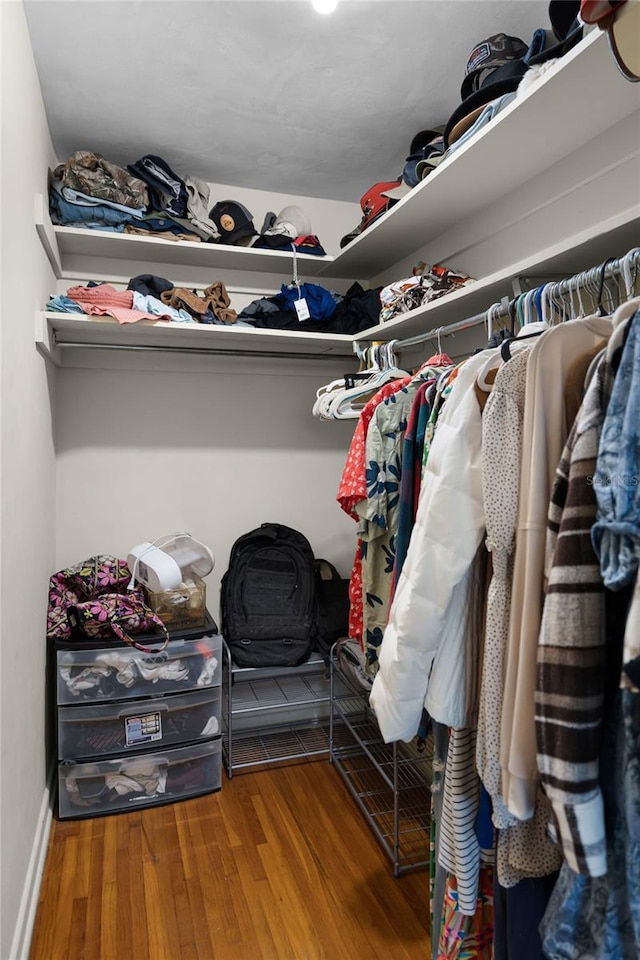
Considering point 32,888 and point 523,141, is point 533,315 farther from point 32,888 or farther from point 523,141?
point 32,888

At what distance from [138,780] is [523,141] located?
2.37 metres

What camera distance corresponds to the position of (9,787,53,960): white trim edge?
143 cm

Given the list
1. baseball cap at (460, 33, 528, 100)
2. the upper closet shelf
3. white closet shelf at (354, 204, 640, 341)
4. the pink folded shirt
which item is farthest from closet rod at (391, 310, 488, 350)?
the pink folded shirt

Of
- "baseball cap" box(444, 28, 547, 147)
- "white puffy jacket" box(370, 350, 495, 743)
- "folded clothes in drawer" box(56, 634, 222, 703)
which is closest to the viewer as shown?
"white puffy jacket" box(370, 350, 495, 743)

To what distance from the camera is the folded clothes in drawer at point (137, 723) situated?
2.03m

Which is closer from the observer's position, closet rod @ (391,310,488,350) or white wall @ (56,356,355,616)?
closet rod @ (391,310,488,350)

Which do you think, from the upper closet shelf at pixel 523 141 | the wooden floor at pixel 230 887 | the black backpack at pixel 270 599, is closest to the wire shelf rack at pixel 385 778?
the wooden floor at pixel 230 887

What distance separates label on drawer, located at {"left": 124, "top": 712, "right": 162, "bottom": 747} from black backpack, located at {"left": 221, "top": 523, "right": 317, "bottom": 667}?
Result: 37 cm

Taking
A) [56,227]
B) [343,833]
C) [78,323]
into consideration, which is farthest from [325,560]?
[56,227]

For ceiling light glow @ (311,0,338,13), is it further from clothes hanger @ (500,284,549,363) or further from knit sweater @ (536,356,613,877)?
knit sweater @ (536,356,613,877)

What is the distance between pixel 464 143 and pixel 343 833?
7.04 feet

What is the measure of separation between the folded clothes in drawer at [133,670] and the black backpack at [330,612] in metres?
0.46

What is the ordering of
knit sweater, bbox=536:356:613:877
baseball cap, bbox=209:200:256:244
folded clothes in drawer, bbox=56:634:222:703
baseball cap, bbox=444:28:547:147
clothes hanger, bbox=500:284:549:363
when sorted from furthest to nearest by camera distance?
baseball cap, bbox=209:200:256:244, folded clothes in drawer, bbox=56:634:222:703, baseball cap, bbox=444:28:547:147, clothes hanger, bbox=500:284:549:363, knit sweater, bbox=536:356:613:877

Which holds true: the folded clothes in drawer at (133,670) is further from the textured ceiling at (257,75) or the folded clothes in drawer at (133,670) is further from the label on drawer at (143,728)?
the textured ceiling at (257,75)
